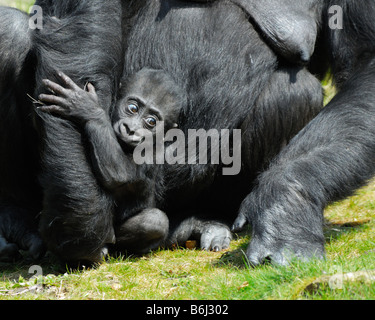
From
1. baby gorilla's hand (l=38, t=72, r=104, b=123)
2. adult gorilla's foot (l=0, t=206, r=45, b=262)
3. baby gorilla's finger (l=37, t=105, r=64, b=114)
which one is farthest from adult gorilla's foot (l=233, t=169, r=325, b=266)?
adult gorilla's foot (l=0, t=206, r=45, b=262)

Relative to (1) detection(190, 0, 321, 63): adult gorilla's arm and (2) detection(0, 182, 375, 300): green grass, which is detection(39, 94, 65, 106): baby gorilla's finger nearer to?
(2) detection(0, 182, 375, 300): green grass

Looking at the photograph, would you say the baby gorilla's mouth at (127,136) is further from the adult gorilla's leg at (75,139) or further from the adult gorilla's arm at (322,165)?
the adult gorilla's arm at (322,165)

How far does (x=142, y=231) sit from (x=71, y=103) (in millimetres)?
871

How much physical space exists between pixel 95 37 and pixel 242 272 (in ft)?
4.94

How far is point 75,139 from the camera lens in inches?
130

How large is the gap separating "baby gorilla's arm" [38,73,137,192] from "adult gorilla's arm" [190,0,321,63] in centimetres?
103

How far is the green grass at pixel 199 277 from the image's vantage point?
9.31 feet

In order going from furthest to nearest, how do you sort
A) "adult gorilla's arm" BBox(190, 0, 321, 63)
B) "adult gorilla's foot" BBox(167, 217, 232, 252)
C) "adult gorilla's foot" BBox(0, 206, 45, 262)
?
"adult gorilla's foot" BBox(167, 217, 232, 252)
"adult gorilla's arm" BBox(190, 0, 321, 63)
"adult gorilla's foot" BBox(0, 206, 45, 262)

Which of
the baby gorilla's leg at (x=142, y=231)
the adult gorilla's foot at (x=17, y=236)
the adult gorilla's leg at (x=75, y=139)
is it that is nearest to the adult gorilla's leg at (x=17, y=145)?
the adult gorilla's foot at (x=17, y=236)

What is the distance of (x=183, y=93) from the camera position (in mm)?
3738

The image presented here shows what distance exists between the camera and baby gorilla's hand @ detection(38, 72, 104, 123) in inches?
128

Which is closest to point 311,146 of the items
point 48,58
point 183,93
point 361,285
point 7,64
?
point 183,93
